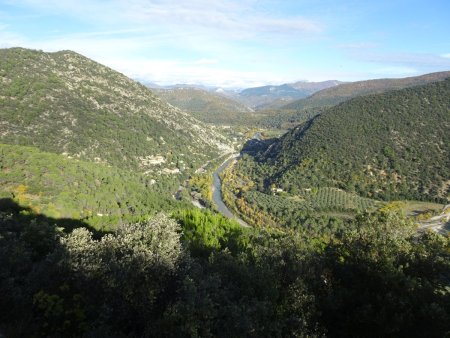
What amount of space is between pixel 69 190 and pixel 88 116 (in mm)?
69501

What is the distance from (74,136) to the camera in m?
118

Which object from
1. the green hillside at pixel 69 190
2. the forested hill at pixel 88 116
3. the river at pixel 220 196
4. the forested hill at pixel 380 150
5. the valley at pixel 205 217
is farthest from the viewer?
the forested hill at pixel 380 150

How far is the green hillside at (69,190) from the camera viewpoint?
200ft

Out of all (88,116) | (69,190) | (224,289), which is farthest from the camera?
(88,116)

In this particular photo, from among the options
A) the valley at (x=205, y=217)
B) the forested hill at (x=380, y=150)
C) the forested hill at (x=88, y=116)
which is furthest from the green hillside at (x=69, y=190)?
the forested hill at (x=380, y=150)

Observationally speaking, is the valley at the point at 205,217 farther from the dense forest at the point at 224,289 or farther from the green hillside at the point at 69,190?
the green hillside at the point at 69,190

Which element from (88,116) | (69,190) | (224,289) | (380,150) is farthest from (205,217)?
(380,150)

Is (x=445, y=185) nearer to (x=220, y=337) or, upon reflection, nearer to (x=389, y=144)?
(x=389, y=144)

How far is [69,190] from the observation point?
71125mm

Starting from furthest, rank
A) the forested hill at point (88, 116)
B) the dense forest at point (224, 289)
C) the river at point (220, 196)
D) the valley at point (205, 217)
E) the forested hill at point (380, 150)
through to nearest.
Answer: the forested hill at point (380, 150) < the river at point (220, 196) < the forested hill at point (88, 116) < the valley at point (205, 217) < the dense forest at point (224, 289)

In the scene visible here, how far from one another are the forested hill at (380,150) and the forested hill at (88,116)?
49.9 meters

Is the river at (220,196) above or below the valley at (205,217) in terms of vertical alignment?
below

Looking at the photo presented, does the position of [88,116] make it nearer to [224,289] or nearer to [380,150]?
[380,150]

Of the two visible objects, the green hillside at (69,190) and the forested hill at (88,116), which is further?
the forested hill at (88,116)
